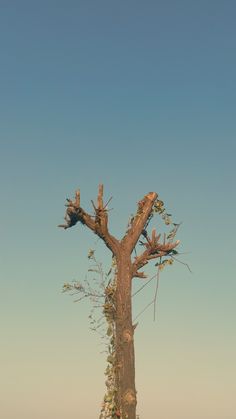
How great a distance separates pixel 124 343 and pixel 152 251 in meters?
3.15

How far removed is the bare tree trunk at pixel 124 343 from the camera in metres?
15.2

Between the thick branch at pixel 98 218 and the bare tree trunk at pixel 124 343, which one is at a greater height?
the thick branch at pixel 98 218

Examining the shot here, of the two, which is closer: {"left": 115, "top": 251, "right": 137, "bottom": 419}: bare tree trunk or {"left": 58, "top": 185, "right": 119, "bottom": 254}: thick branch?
{"left": 115, "top": 251, "right": 137, "bottom": 419}: bare tree trunk

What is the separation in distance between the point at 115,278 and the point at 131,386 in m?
3.28

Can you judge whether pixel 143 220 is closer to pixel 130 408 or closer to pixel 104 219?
pixel 104 219

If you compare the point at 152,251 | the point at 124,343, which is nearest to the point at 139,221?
the point at 152,251

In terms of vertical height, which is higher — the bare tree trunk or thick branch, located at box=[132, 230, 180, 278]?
thick branch, located at box=[132, 230, 180, 278]

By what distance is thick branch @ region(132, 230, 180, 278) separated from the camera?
55.9 ft

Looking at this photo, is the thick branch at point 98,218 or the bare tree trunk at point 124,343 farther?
the thick branch at point 98,218

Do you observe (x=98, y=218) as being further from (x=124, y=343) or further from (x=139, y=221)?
(x=124, y=343)

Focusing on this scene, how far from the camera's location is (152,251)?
17.4 m

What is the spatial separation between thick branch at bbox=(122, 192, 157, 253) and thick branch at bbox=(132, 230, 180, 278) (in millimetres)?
418

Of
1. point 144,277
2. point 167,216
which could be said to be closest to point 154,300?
point 144,277

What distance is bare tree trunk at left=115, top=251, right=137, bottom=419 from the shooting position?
1524cm
